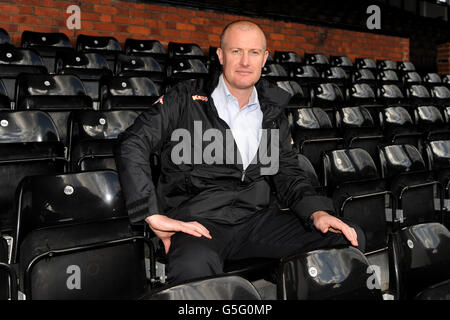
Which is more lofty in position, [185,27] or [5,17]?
[185,27]

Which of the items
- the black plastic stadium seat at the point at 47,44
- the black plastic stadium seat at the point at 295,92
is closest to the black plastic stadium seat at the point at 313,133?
the black plastic stadium seat at the point at 295,92

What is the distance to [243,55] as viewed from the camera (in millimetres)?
1718

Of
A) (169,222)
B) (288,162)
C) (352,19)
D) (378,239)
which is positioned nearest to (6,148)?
(169,222)

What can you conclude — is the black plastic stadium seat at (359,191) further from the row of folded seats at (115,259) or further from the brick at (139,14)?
the brick at (139,14)

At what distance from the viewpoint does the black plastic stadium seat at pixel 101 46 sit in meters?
4.32

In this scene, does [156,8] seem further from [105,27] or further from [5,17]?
[5,17]

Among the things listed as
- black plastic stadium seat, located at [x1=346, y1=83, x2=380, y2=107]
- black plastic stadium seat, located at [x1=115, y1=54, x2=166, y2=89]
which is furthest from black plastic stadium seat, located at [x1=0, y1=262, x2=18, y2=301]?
black plastic stadium seat, located at [x1=346, y1=83, x2=380, y2=107]

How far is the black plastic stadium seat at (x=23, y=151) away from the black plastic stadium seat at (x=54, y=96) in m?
0.38

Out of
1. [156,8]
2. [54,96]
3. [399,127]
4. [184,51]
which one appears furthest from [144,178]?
[156,8]

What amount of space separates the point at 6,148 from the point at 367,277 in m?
1.52

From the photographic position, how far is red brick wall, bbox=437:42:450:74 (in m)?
9.09

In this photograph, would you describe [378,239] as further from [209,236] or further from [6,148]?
[6,148]

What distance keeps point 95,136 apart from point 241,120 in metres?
0.95

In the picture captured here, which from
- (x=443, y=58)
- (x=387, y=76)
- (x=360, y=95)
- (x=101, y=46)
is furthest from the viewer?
(x=443, y=58)
